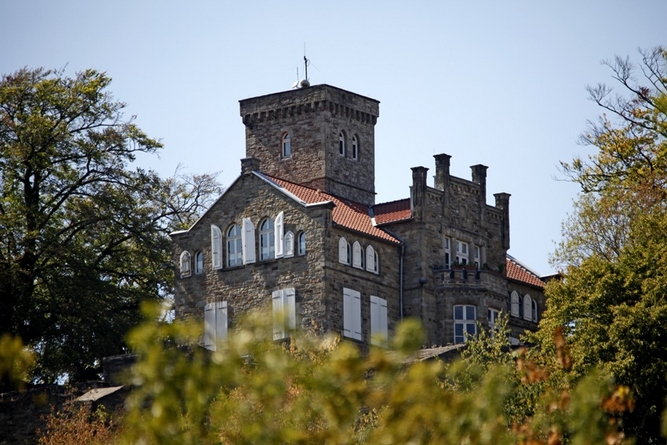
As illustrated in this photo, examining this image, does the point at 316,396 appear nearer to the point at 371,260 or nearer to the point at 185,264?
the point at 371,260

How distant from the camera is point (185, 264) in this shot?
61.4 meters

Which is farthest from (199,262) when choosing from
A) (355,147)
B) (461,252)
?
(461,252)

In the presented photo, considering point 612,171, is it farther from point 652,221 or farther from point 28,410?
point 28,410

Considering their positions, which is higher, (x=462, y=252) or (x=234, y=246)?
(x=462, y=252)

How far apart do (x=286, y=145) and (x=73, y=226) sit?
376 inches

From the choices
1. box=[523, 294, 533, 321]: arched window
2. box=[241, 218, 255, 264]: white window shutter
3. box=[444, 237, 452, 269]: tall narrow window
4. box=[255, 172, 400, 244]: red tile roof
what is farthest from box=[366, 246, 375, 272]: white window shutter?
box=[523, 294, 533, 321]: arched window

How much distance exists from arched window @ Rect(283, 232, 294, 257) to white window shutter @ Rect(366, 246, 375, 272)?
2.99 metres

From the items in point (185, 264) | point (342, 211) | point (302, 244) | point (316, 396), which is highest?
point (342, 211)

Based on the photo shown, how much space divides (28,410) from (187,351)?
5.89 m

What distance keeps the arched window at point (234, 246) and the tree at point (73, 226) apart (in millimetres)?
4392

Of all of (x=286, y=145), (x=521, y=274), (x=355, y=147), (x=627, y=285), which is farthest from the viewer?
(x=355, y=147)

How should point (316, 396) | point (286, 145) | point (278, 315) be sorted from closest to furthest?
point (278, 315)
point (316, 396)
point (286, 145)

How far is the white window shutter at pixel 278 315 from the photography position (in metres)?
16.9

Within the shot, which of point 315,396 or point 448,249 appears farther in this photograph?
point 448,249
